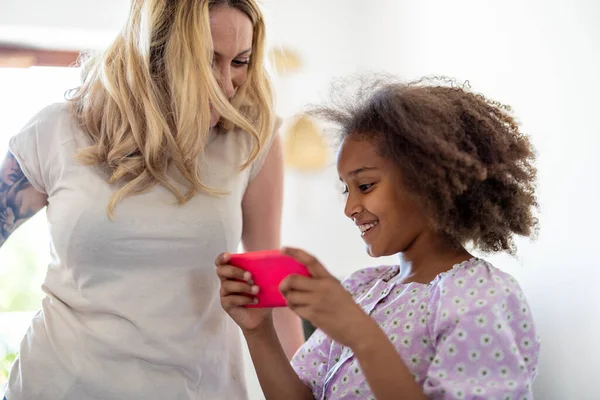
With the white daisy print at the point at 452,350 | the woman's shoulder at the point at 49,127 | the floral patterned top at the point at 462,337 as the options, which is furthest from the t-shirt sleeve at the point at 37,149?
the white daisy print at the point at 452,350

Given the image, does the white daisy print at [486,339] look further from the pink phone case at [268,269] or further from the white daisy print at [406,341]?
the pink phone case at [268,269]

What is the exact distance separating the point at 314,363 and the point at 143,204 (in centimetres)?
37

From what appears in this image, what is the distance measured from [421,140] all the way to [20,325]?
7.44ft

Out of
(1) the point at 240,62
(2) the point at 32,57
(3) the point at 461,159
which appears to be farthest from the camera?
(2) the point at 32,57

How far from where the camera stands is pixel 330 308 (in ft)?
2.72

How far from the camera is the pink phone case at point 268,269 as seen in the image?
0.88 m

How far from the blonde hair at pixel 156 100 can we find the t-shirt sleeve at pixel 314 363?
0.30 meters

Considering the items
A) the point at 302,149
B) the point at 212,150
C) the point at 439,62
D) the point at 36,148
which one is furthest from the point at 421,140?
the point at 302,149

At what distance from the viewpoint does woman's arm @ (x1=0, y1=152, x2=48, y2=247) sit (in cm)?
114

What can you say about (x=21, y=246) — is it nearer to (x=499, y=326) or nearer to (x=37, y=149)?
(x=37, y=149)

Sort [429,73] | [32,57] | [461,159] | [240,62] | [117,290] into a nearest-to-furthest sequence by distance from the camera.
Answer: [461,159]
[117,290]
[240,62]
[429,73]
[32,57]

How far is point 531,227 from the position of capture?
104cm

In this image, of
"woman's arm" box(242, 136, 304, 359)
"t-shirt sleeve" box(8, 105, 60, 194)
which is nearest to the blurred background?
"woman's arm" box(242, 136, 304, 359)

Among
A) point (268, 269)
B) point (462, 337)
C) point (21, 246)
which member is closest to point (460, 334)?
point (462, 337)
